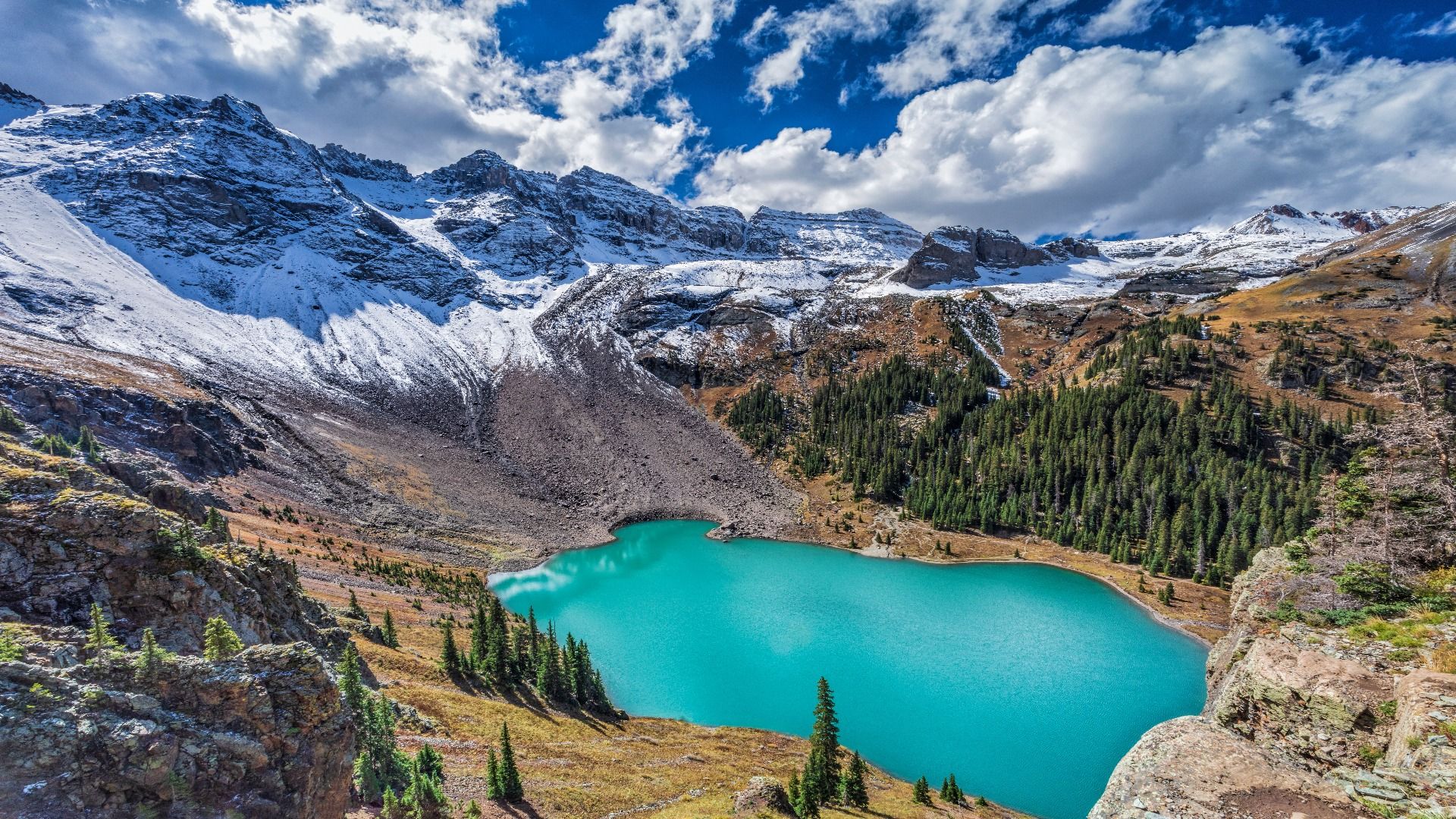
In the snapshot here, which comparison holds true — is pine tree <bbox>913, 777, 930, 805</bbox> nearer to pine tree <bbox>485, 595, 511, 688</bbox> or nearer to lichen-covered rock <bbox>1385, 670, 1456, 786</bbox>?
lichen-covered rock <bbox>1385, 670, 1456, 786</bbox>

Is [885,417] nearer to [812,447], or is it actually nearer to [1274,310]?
[812,447]

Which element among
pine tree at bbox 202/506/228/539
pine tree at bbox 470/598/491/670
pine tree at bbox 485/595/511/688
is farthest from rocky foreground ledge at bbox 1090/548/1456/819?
pine tree at bbox 470/598/491/670

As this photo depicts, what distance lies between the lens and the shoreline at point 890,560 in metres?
48.6

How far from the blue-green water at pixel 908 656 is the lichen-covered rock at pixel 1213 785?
21.2 m

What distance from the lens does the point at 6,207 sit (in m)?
100

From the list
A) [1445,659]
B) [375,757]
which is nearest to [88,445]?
[375,757]

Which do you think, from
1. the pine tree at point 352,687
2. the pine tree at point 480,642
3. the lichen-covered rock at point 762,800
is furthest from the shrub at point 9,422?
the lichen-covered rock at point 762,800

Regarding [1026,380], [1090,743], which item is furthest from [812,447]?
[1090,743]

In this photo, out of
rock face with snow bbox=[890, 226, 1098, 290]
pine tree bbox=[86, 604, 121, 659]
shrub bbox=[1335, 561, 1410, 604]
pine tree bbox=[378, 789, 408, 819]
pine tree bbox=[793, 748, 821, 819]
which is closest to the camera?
pine tree bbox=[86, 604, 121, 659]

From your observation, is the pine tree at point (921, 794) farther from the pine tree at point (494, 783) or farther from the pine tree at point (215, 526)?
the pine tree at point (215, 526)

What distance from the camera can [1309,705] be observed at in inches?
413

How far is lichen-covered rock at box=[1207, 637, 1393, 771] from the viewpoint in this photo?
9789 mm

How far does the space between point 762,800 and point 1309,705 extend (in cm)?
1422

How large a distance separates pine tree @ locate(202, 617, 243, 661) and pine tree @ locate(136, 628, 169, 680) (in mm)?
687
